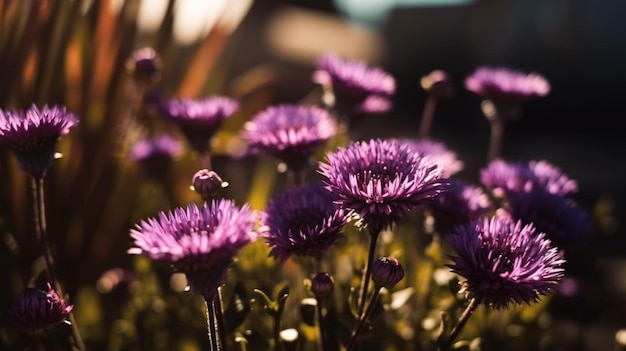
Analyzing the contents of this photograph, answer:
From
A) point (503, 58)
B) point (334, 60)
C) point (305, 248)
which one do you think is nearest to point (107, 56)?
point (334, 60)

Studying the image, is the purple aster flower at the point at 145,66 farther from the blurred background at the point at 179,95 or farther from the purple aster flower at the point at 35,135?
the purple aster flower at the point at 35,135

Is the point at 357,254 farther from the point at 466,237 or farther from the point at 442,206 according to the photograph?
the point at 466,237

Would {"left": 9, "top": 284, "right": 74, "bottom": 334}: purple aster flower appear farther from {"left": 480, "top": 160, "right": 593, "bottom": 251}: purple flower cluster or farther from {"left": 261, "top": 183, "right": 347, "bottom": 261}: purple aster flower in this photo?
{"left": 480, "top": 160, "right": 593, "bottom": 251}: purple flower cluster

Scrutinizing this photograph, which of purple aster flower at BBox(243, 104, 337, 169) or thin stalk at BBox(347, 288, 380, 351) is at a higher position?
purple aster flower at BBox(243, 104, 337, 169)

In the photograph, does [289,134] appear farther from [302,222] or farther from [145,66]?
[145,66]

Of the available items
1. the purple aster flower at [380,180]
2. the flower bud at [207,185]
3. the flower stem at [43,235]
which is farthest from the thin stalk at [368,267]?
the flower stem at [43,235]

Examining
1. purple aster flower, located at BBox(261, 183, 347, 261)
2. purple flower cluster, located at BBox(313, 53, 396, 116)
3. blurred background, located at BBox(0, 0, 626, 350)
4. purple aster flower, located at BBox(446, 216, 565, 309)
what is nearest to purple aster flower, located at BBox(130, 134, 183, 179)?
blurred background, located at BBox(0, 0, 626, 350)
